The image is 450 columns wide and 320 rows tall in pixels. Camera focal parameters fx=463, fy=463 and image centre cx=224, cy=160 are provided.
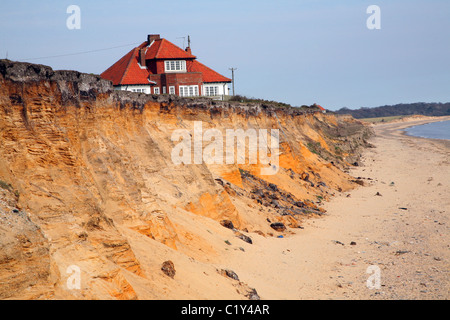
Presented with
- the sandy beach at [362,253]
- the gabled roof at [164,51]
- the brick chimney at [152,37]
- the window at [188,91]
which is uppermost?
the brick chimney at [152,37]

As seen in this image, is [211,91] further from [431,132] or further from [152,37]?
[431,132]

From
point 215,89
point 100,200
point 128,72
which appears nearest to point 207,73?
point 215,89

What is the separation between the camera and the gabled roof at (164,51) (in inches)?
1539

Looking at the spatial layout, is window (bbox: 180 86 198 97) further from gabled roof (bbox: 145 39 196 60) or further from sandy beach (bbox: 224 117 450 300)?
sandy beach (bbox: 224 117 450 300)

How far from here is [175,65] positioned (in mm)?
39594

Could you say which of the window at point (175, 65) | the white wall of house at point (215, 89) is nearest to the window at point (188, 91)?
the white wall of house at point (215, 89)

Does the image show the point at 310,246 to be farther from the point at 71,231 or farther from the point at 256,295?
the point at 71,231

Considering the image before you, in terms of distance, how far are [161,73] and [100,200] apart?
28.7m

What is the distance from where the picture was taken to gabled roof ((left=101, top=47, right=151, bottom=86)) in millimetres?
36344

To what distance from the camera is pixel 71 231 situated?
8359mm

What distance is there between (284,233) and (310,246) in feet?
6.07

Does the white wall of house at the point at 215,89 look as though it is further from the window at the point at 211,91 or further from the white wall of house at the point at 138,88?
the white wall of house at the point at 138,88
